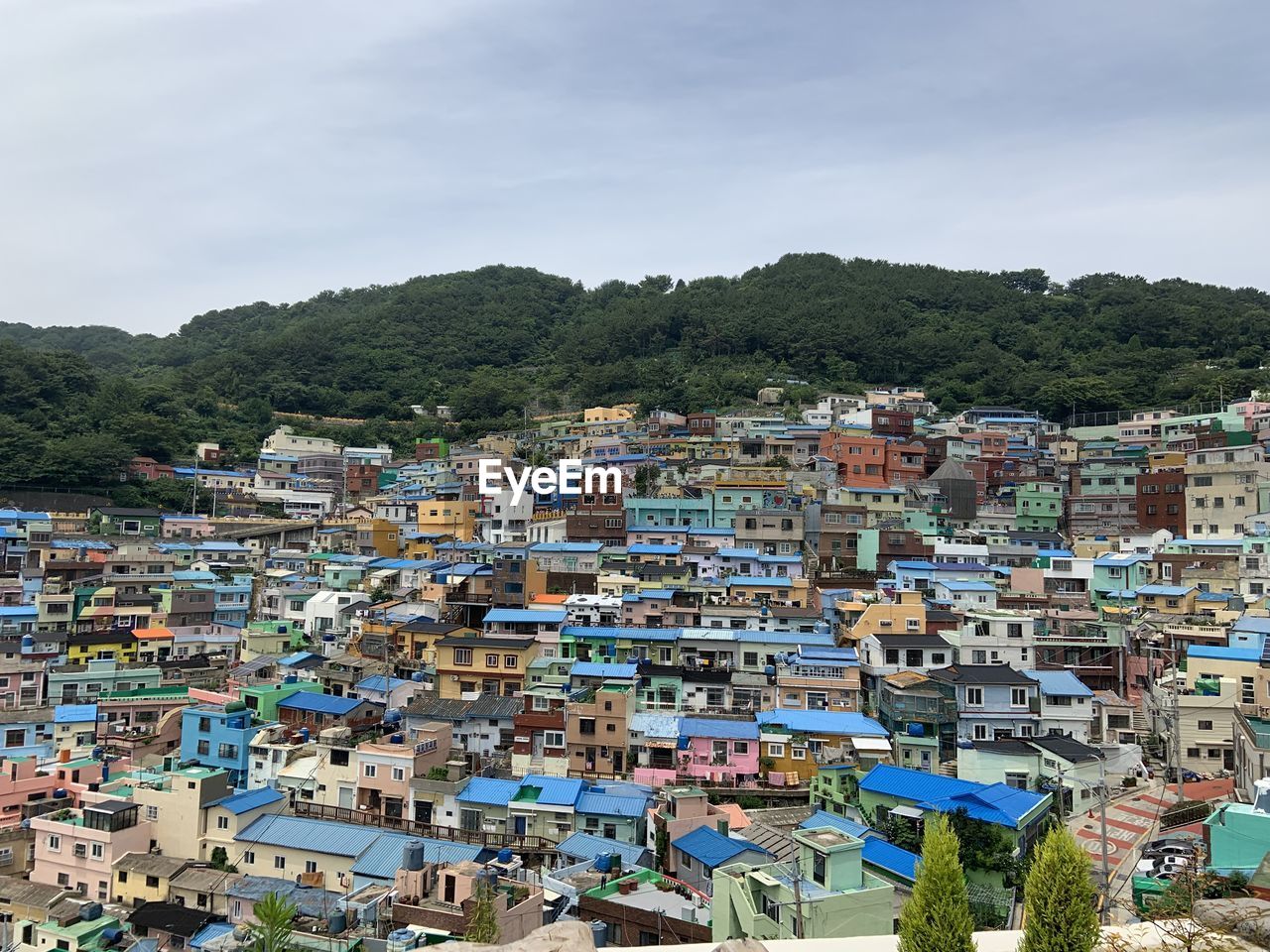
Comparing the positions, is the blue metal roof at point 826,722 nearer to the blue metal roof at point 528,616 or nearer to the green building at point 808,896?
the blue metal roof at point 528,616

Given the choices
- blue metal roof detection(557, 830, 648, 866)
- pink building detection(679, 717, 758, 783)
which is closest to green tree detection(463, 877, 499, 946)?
blue metal roof detection(557, 830, 648, 866)

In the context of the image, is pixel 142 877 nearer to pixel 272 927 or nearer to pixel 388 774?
pixel 388 774

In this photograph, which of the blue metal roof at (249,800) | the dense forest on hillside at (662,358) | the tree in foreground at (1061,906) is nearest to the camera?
the tree in foreground at (1061,906)

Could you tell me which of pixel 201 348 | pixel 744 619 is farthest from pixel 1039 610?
pixel 201 348

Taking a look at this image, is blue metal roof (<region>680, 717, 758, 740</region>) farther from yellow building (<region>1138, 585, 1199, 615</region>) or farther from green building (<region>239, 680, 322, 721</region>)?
yellow building (<region>1138, 585, 1199, 615</region>)

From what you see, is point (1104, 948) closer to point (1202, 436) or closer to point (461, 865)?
point (461, 865)

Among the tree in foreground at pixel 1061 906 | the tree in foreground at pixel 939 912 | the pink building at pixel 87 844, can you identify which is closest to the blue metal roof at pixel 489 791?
the pink building at pixel 87 844
